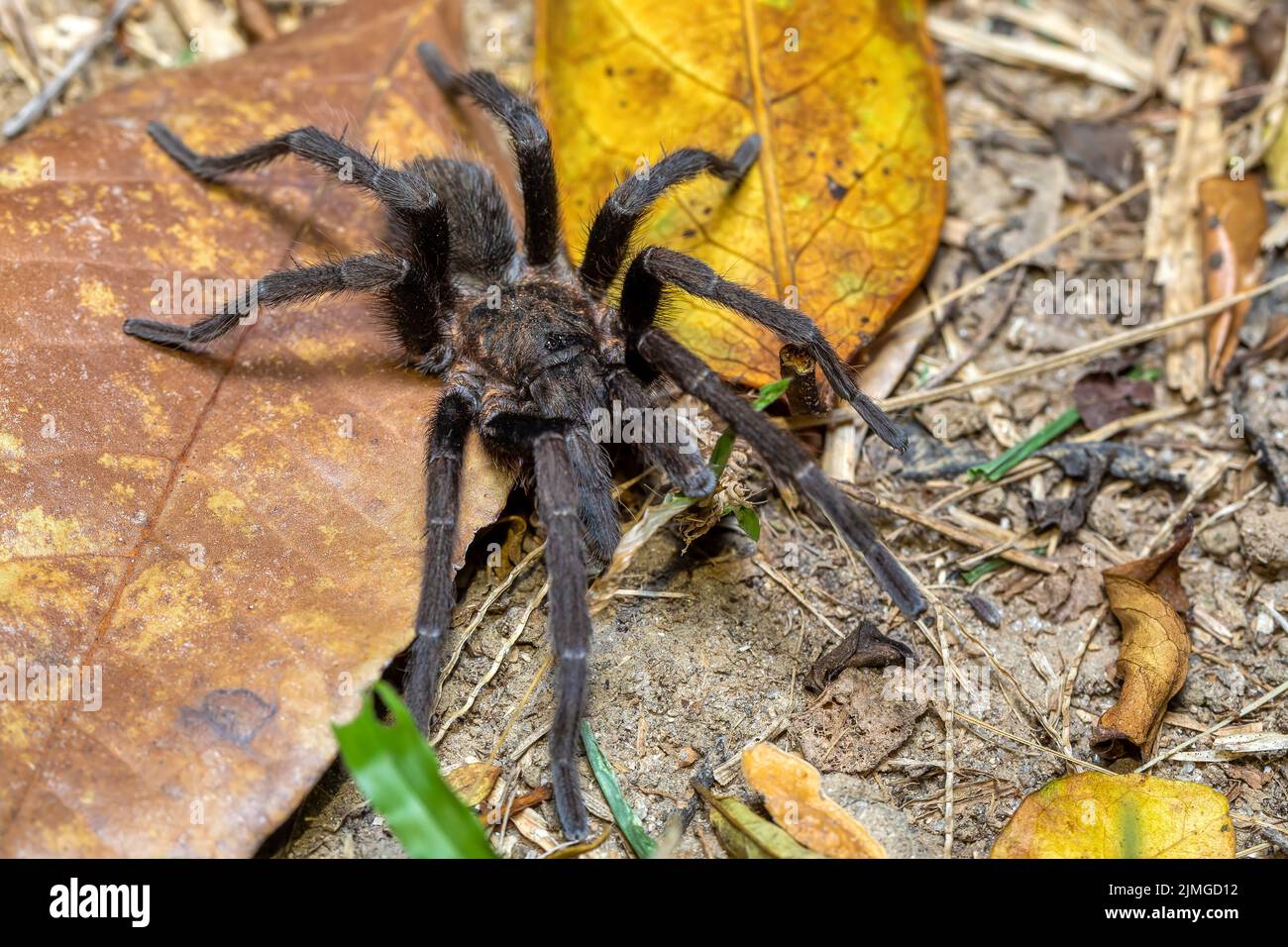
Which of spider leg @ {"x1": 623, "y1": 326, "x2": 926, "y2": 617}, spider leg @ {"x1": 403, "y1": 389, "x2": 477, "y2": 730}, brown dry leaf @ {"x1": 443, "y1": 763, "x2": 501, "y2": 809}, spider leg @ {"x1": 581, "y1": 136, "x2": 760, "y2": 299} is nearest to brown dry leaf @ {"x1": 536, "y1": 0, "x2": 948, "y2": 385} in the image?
spider leg @ {"x1": 581, "y1": 136, "x2": 760, "y2": 299}

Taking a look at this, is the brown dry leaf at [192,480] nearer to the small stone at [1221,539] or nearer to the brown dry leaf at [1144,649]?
the brown dry leaf at [1144,649]

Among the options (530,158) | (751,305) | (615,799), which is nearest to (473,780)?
(615,799)

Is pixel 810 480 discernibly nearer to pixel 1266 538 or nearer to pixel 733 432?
pixel 733 432

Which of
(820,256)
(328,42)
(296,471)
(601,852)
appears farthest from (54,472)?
(820,256)

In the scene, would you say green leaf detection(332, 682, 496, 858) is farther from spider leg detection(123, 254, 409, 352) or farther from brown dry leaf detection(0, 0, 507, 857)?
spider leg detection(123, 254, 409, 352)

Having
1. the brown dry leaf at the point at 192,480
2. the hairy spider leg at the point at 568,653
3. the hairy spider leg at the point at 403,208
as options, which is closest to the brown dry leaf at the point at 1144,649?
the hairy spider leg at the point at 568,653

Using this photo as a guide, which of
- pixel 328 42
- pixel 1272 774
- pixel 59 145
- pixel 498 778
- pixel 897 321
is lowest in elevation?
pixel 1272 774

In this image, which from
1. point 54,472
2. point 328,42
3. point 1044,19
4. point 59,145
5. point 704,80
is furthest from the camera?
point 1044,19

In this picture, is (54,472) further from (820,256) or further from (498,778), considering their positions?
(820,256)
